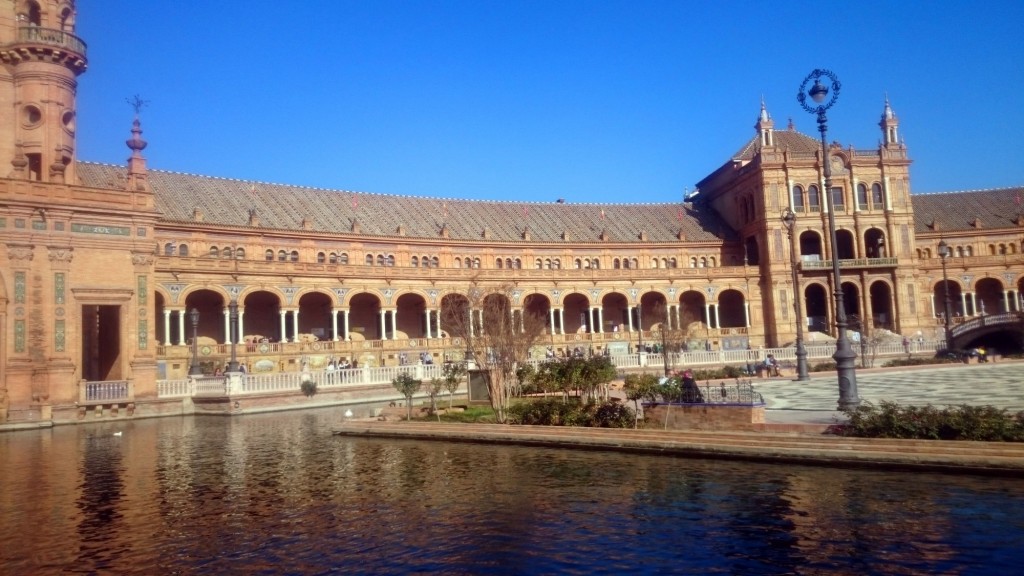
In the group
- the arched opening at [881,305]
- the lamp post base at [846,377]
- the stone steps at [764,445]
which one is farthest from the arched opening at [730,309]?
the stone steps at [764,445]

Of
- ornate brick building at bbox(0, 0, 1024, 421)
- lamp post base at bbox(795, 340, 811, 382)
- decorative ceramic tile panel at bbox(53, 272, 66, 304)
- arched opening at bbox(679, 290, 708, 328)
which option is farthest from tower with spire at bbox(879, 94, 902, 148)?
decorative ceramic tile panel at bbox(53, 272, 66, 304)

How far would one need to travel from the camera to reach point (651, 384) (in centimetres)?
2020

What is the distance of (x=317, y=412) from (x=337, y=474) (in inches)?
654

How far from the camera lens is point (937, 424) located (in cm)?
1446

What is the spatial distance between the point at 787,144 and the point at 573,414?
187 feet

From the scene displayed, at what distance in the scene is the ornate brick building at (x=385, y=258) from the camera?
33.2 metres


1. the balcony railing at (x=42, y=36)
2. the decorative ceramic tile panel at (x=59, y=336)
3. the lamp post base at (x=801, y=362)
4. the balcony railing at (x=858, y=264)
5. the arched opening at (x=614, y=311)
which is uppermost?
the balcony railing at (x=42, y=36)

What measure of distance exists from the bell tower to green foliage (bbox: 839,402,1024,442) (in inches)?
1425

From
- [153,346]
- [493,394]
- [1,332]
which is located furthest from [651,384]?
[1,332]

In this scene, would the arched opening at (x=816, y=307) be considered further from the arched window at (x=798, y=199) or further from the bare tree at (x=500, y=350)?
the bare tree at (x=500, y=350)

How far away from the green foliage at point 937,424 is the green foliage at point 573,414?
5.47 metres

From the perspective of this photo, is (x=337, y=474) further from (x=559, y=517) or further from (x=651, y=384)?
(x=651, y=384)

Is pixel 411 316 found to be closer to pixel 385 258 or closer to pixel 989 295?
pixel 385 258

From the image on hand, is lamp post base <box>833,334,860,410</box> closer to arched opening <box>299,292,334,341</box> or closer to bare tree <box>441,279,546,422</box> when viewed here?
Result: bare tree <box>441,279,546,422</box>
